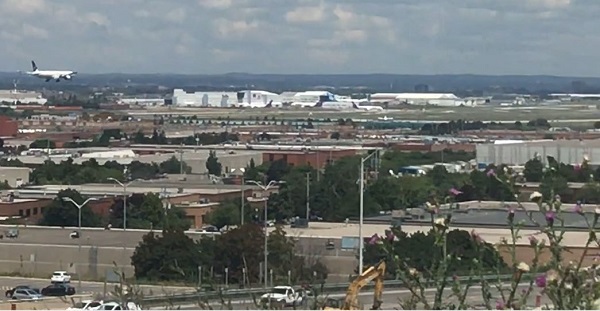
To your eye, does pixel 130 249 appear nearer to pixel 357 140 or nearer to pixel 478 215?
pixel 478 215

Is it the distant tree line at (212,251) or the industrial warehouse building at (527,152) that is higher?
the distant tree line at (212,251)

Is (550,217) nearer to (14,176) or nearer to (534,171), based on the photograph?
(534,171)

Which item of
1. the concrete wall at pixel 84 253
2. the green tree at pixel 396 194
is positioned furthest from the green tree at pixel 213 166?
the concrete wall at pixel 84 253

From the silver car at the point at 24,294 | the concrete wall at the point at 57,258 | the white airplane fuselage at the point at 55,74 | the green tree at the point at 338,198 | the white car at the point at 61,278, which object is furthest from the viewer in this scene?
→ the white airplane fuselage at the point at 55,74

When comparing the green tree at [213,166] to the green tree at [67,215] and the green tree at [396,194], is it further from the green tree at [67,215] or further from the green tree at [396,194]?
the green tree at [67,215]

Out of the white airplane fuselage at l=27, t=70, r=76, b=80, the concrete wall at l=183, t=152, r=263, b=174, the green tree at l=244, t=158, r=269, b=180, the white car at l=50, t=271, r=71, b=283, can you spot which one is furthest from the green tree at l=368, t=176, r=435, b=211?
the white airplane fuselage at l=27, t=70, r=76, b=80

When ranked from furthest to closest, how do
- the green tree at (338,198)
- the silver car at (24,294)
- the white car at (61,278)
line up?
the green tree at (338,198)
the white car at (61,278)
the silver car at (24,294)
